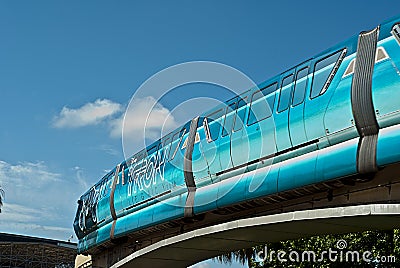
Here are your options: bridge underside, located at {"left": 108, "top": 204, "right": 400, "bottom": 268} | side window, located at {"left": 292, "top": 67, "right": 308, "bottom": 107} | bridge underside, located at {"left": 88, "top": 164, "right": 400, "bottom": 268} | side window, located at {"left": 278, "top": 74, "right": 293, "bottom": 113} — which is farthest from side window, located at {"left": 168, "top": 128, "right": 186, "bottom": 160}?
side window, located at {"left": 292, "top": 67, "right": 308, "bottom": 107}

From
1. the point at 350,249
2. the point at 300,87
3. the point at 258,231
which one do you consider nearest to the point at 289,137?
the point at 300,87

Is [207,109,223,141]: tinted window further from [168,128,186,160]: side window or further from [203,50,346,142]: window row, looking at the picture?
[168,128,186,160]: side window

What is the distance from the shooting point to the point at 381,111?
10.4 metres

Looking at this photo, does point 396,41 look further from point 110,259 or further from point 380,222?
point 110,259

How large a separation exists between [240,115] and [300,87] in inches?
99.0

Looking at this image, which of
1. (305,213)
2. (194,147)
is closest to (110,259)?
(194,147)

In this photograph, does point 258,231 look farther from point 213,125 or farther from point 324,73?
point 324,73

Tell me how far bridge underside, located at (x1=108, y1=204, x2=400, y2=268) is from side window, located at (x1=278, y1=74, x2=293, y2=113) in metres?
2.25

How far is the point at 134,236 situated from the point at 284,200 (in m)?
9.87

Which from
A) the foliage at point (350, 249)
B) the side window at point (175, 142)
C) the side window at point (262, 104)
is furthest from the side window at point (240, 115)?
the foliage at point (350, 249)

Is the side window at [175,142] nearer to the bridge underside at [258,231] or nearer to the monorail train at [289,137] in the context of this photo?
the monorail train at [289,137]

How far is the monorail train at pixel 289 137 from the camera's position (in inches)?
414

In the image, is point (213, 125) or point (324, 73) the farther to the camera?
point (213, 125)

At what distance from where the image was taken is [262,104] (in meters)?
14.3
